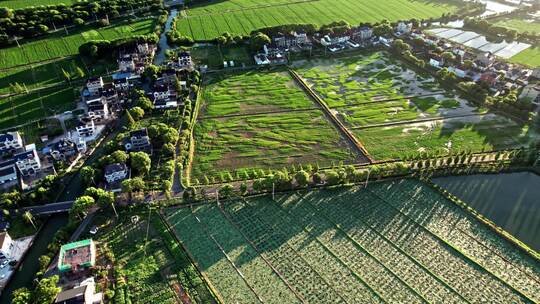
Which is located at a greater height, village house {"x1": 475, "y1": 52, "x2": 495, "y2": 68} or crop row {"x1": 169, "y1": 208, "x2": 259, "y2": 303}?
village house {"x1": 475, "y1": 52, "x2": 495, "y2": 68}

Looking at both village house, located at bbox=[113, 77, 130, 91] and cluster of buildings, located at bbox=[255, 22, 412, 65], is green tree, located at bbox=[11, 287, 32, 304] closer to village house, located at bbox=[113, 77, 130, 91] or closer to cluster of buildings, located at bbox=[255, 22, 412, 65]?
village house, located at bbox=[113, 77, 130, 91]

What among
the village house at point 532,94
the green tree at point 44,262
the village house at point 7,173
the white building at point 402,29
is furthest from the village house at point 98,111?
the village house at point 532,94

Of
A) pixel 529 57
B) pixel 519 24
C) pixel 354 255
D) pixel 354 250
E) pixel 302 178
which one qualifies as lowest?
pixel 354 255

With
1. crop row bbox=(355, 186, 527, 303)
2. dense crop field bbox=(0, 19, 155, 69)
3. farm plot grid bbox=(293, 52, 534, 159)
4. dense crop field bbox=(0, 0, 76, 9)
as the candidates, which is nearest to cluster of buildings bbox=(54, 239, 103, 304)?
crop row bbox=(355, 186, 527, 303)

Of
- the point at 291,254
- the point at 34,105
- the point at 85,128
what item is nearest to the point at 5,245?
the point at 85,128

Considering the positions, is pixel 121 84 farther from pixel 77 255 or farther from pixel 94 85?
pixel 77 255
